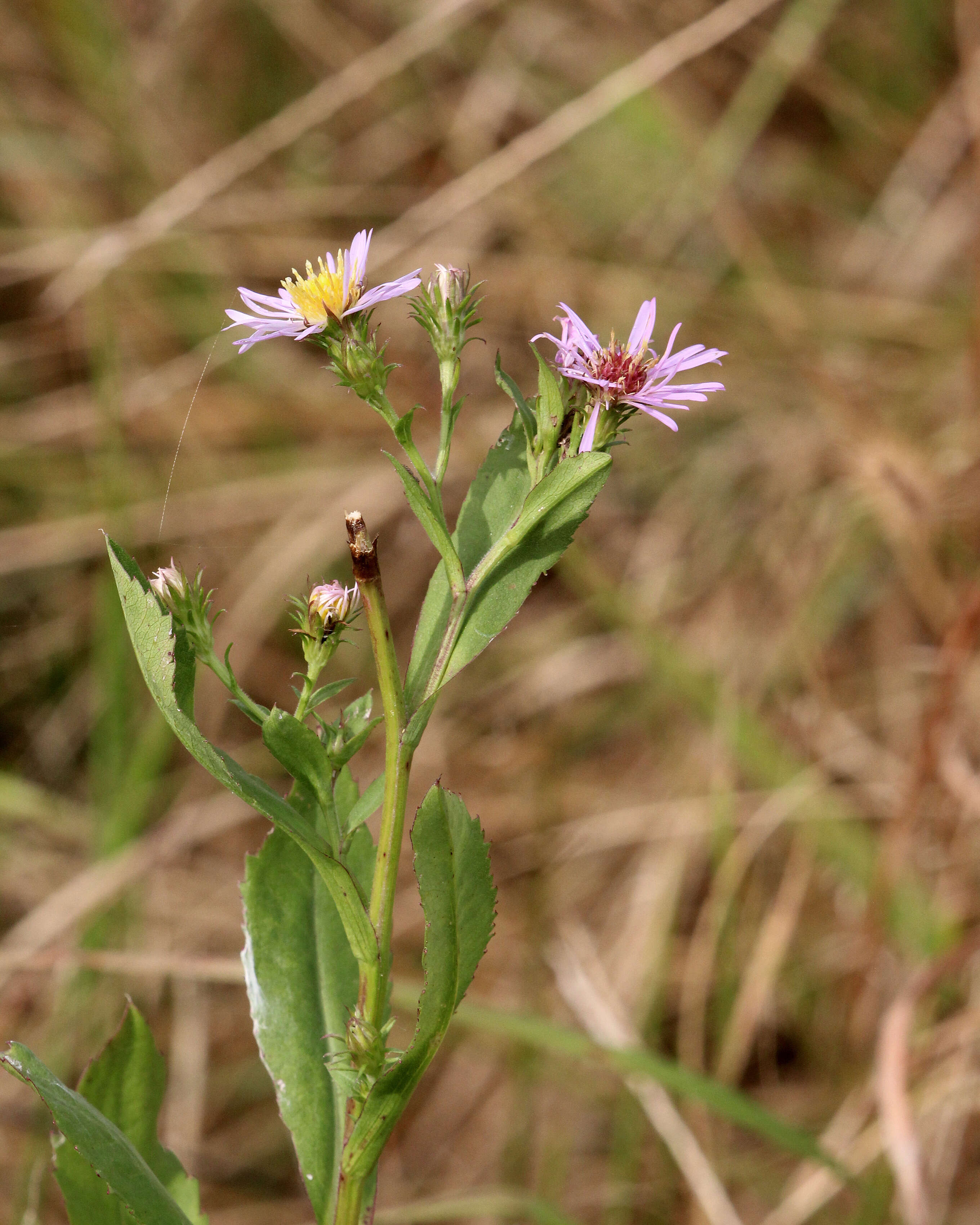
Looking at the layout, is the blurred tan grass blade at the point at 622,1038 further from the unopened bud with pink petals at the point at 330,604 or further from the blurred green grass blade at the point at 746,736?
the unopened bud with pink petals at the point at 330,604

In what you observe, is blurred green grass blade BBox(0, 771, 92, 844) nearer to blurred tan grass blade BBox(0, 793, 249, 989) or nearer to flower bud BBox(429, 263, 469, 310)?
blurred tan grass blade BBox(0, 793, 249, 989)

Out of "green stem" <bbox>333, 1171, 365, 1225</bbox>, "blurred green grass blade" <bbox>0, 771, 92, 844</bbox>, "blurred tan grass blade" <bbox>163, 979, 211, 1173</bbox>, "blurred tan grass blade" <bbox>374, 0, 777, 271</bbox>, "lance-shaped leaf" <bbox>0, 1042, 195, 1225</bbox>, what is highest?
"blurred tan grass blade" <bbox>374, 0, 777, 271</bbox>

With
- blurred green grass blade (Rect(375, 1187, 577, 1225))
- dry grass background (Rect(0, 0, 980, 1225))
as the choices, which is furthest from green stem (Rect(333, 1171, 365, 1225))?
dry grass background (Rect(0, 0, 980, 1225))

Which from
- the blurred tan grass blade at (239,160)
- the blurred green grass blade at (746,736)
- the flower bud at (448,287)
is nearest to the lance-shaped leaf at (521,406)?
the flower bud at (448,287)

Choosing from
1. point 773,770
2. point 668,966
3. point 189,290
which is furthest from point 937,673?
point 189,290

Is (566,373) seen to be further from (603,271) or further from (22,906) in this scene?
(603,271)

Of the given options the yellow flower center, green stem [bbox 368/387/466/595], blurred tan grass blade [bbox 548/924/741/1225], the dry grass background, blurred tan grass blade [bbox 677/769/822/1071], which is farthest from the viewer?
blurred tan grass blade [bbox 677/769/822/1071]
